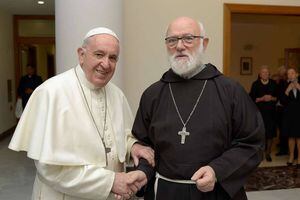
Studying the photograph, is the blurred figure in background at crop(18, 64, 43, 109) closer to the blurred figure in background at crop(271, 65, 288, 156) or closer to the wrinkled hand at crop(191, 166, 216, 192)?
the blurred figure in background at crop(271, 65, 288, 156)

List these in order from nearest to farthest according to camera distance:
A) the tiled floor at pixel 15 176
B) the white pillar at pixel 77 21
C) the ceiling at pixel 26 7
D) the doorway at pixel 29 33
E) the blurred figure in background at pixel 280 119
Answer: the white pillar at pixel 77 21
the tiled floor at pixel 15 176
the blurred figure in background at pixel 280 119
the ceiling at pixel 26 7
the doorway at pixel 29 33

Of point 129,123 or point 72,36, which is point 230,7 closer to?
point 72,36

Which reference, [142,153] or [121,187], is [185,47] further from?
[121,187]

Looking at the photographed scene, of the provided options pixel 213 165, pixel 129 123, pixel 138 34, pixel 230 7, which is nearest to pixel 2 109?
pixel 138 34

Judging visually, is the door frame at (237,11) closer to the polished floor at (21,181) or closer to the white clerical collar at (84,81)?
the polished floor at (21,181)

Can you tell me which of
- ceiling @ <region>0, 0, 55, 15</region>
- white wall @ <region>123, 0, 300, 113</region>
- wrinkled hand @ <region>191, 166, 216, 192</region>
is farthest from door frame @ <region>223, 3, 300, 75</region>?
ceiling @ <region>0, 0, 55, 15</region>

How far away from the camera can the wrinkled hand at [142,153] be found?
6.62ft

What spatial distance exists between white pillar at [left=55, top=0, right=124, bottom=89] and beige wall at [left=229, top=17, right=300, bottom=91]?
24.0ft

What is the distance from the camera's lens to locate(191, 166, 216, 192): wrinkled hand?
1.73 meters

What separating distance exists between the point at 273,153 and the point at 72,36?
504 centimetres

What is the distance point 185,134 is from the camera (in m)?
1.95

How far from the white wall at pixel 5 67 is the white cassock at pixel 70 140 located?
771cm

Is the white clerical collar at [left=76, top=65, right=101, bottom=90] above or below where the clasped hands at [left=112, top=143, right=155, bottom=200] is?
above

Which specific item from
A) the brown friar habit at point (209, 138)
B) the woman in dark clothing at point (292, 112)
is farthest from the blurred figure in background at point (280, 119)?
the brown friar habit at point (209, 138)
